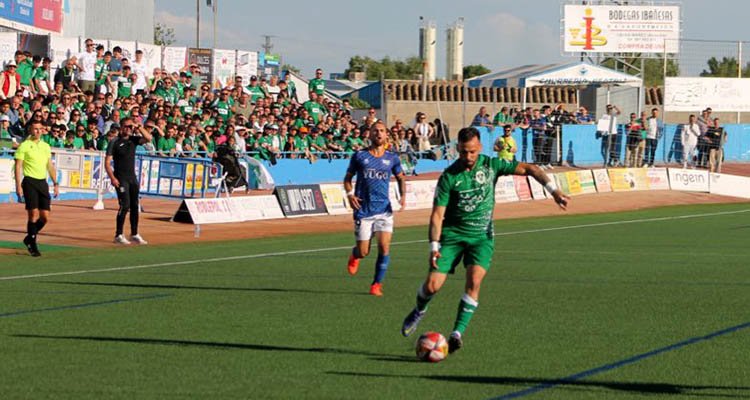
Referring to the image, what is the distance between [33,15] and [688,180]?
2354 centimetres

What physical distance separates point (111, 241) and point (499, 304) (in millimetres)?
11049

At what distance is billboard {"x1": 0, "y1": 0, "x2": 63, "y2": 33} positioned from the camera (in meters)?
41.3

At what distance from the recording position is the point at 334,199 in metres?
32.3

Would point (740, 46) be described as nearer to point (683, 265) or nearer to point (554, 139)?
point (554, 139)

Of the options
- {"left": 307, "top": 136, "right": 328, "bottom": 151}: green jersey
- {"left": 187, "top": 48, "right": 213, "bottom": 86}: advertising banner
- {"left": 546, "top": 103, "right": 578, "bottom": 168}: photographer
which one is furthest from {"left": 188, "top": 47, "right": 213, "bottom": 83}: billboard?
{"left": 546, "top": 103, "right": 578, "bottom": 168}: photographer

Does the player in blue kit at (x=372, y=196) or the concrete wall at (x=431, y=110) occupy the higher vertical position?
the concrete wall at (x=431, y=110)

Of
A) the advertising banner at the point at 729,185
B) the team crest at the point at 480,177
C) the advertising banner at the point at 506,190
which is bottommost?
the team crest at the point at 480,177

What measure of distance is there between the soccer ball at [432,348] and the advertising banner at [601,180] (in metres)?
31.8

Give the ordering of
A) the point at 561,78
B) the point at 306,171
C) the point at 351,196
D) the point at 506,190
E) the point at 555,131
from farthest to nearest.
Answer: the point at 561,78 < the point at 555,131 < the point at 306,171 < the point at 506,190 < the point at 351,196

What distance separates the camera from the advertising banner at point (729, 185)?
44.2 meters

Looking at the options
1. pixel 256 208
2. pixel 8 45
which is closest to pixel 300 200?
pixel 256 208

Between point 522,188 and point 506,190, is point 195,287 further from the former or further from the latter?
point 522,188

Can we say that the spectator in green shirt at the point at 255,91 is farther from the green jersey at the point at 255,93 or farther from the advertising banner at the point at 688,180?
the advertising banner at the point at 688,180

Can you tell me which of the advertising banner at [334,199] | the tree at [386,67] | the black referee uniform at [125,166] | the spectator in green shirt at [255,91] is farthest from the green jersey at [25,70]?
the tree at [386,67]
